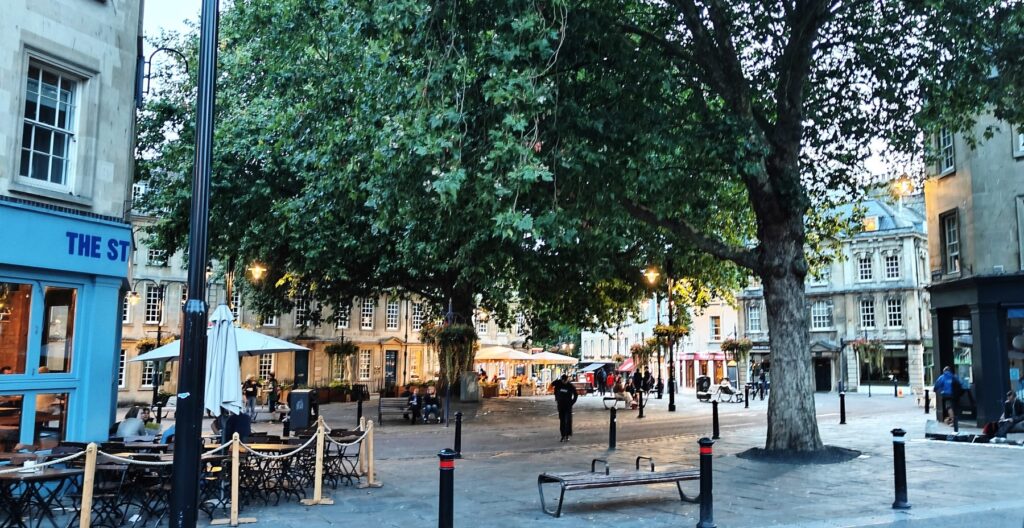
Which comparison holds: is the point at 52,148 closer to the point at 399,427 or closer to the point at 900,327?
the point at 399,427

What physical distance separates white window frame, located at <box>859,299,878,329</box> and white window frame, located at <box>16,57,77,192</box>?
180 ft

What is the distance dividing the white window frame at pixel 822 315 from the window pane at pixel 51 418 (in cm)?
5515

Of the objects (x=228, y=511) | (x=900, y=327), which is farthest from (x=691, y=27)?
(x=900, y=327)

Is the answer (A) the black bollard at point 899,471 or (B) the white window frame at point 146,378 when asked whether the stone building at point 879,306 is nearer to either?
(B) the white window frame at point 146,378

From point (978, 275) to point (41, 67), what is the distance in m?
21.0

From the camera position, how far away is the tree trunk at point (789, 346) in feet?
48.5

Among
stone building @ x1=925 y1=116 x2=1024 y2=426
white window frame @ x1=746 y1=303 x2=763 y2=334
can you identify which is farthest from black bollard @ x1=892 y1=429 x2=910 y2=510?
white window frame @ x1=746 y1=303 x2=763 y2=334

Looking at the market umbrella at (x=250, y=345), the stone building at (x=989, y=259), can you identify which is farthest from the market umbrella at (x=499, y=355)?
the stone building at (x=989, y=259)

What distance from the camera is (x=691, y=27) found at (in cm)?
1387

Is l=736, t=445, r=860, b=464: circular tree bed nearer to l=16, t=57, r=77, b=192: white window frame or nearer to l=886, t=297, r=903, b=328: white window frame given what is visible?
l=16, t=57, r=77, b=192: white window frame

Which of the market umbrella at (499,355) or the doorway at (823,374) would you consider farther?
the doorway at (823,374)

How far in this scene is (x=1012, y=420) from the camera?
56.3 ft

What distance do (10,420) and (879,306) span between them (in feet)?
183

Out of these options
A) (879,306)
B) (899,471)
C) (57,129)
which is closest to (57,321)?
(57,129)
